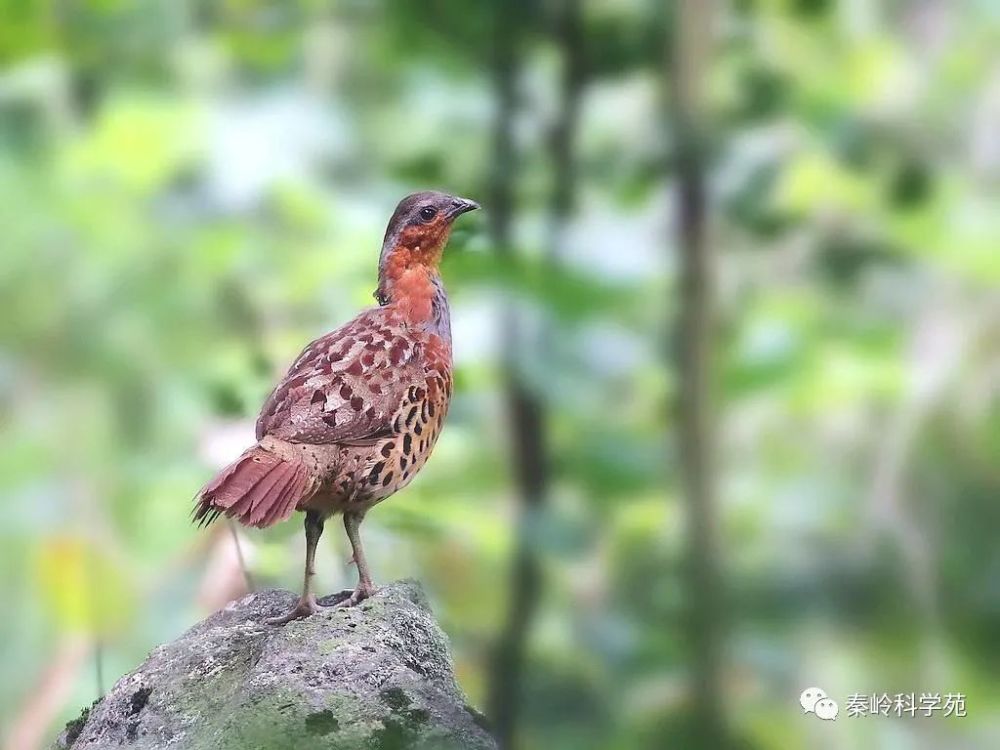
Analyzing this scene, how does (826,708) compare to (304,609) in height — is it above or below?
above

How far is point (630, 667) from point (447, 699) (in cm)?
111

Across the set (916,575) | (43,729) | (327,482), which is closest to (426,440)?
(327,482)

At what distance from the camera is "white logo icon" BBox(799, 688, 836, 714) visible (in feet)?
6.16

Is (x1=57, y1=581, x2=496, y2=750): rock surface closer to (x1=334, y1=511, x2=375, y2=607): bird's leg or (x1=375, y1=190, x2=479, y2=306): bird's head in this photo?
(x1=334, y1=511, x2=375, y2=607): bird's leg

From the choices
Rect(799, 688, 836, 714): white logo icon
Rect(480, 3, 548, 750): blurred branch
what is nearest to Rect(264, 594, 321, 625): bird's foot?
Rect(480, 3, 548, 750): blurred branch

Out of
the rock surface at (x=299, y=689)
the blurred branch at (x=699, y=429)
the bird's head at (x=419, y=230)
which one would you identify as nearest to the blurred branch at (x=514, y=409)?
the blurred branch at (x=699, y=429)

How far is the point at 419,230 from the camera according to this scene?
49.6 inches

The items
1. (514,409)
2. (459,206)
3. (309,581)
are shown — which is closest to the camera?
(309,581)

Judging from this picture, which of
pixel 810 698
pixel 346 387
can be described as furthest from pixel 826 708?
pixel 346 387

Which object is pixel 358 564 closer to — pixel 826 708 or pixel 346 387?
pixel 346 387

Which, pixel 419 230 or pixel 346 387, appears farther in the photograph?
pixel 419 230

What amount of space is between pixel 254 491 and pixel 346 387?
18 centimetres

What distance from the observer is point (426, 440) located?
1.19m

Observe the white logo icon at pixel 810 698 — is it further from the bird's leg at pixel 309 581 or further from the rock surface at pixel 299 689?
the bird's leg at pixel 309 581
